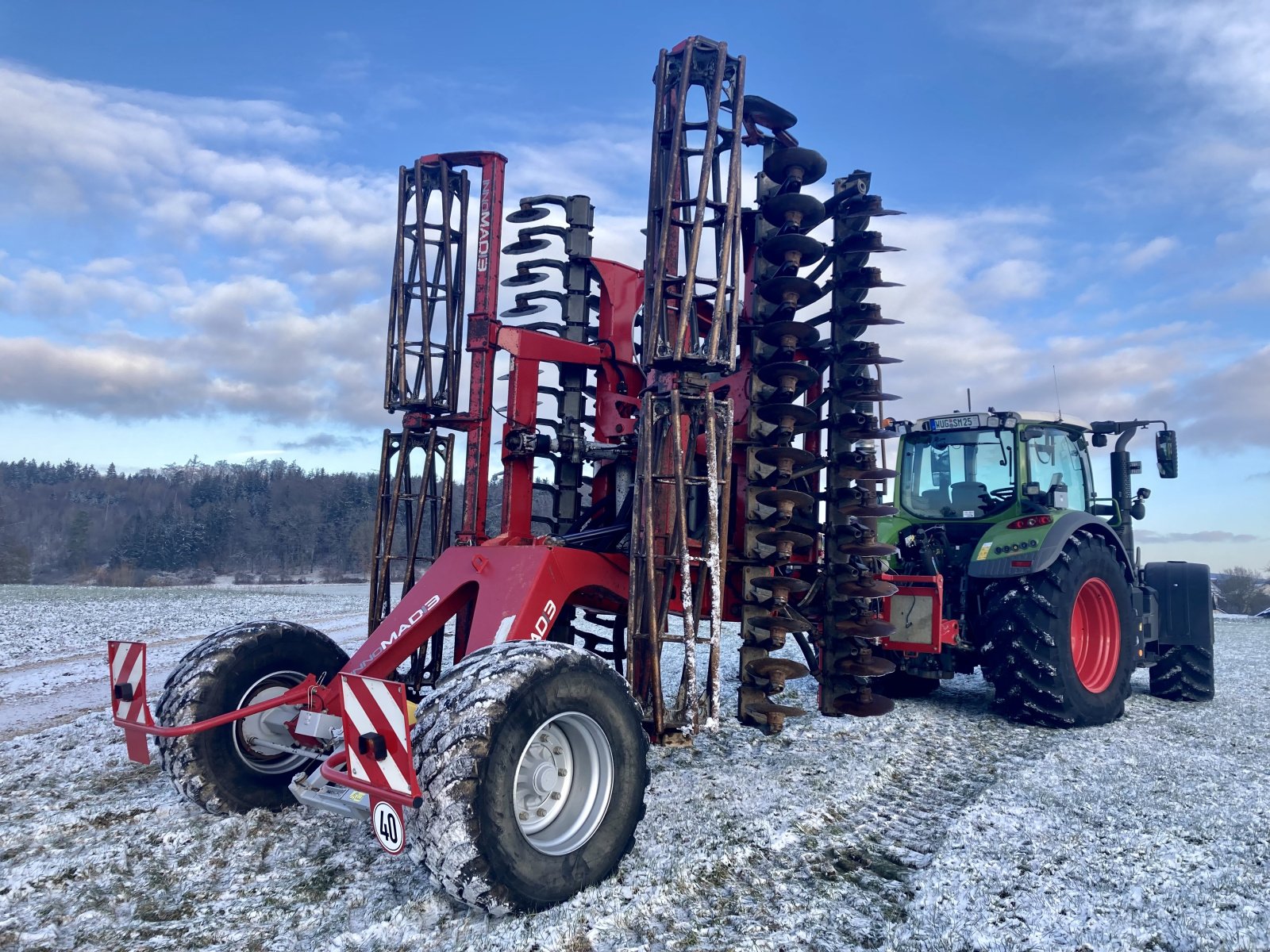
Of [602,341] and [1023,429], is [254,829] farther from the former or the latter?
[1023,429]

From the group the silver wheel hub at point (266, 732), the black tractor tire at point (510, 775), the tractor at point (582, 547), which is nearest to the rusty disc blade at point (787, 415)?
the tractor at point (582, 547)

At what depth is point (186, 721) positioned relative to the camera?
413 cm

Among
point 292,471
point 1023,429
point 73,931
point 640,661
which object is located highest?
point 292,471

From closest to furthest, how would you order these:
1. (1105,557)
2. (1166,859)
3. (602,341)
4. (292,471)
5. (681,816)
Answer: (1166,859)
(681,816)
(602,341)
(1105,557)
(292,471)

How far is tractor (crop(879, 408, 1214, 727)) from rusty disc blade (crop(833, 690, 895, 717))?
29.0 inches

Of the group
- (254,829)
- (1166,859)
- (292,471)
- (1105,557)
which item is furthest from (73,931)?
(292,471)

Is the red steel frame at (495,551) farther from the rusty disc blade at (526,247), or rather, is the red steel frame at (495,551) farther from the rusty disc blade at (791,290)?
the rusty disc blade at (791,290)

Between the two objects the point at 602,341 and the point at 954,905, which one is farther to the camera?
the point at 602,341

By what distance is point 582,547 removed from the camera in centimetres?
550

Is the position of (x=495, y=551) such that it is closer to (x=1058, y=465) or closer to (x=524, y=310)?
(x=524, y=310)

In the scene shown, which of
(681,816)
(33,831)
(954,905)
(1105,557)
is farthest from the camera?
(1105,557)

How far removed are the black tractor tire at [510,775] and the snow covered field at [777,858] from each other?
15 centimetres

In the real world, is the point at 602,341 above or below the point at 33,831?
above

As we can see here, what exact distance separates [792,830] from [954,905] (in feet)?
3.13
